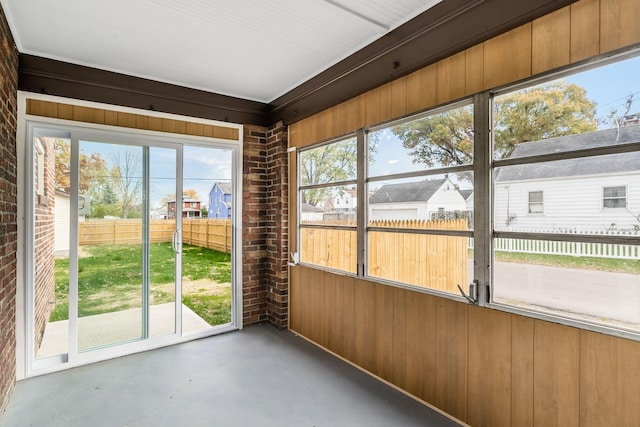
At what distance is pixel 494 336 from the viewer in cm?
214

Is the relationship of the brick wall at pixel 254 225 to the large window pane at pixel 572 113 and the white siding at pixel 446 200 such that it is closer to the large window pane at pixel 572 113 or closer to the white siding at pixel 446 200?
the white siding at pixel 446 200

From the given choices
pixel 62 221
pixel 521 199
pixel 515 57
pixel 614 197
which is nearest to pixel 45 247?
pixel 62 221

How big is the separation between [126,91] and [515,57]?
140 inches

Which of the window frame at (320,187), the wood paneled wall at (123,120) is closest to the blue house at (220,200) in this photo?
the wood paneled wall at (123,120)

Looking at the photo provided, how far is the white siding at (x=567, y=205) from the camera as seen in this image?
64.9 inches

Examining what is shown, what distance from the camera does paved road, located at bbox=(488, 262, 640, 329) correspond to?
1650 millimetres

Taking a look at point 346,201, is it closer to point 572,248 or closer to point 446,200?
point 446,200

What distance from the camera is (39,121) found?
3.09m

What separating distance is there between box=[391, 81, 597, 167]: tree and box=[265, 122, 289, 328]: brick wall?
1.90 meters

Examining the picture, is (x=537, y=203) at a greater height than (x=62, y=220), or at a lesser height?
greater

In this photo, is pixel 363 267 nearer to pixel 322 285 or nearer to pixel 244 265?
pixel 322 285

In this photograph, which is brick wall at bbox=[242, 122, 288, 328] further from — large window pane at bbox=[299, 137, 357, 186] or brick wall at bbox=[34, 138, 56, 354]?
brick wall at bbox=[34, 138, 56, 354]

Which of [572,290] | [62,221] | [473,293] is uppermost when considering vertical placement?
[62,221]

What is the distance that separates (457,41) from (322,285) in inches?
103
